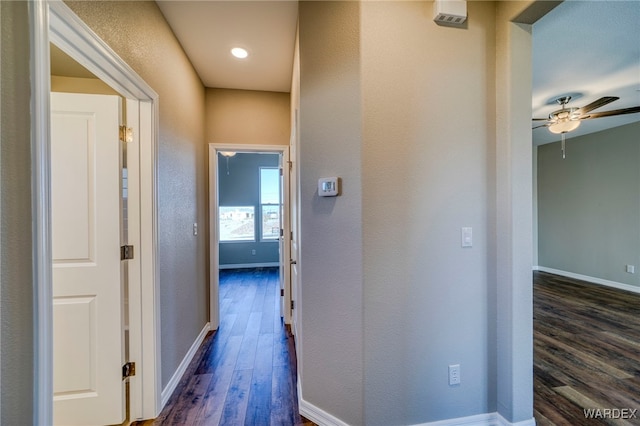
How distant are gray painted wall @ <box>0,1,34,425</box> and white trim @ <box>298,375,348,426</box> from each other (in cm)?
134

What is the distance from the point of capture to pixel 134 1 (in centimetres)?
153

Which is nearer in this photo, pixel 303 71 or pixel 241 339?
pixel 303 71

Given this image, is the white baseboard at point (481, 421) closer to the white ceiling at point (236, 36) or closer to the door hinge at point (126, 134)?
the door hinge at point (126, 134)

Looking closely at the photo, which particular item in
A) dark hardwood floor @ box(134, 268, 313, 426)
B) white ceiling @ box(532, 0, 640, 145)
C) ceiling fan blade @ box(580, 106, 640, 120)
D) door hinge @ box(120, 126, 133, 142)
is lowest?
dark hardwood floor @ box(134, 268, 313, 426)

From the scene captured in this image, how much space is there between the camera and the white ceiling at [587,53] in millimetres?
1862

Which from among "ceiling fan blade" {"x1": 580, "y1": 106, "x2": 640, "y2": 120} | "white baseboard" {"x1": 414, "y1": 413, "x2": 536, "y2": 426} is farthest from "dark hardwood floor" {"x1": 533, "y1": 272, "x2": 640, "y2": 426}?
"ceiling fan blade" {"x1": 580, "y1": 106, "x2": 640, "y2": 120}

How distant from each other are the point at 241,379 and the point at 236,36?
282cm

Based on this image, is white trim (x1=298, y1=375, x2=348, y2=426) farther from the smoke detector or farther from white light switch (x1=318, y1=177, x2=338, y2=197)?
the smoke detector

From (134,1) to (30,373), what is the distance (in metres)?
1.93

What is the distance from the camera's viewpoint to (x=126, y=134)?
5.38ft

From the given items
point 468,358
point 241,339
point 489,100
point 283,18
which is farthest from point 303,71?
point 241,339

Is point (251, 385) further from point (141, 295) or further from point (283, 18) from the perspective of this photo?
point (283, 18)

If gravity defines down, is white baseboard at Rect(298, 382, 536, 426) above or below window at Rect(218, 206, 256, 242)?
below

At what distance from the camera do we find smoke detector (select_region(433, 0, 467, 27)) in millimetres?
1444
